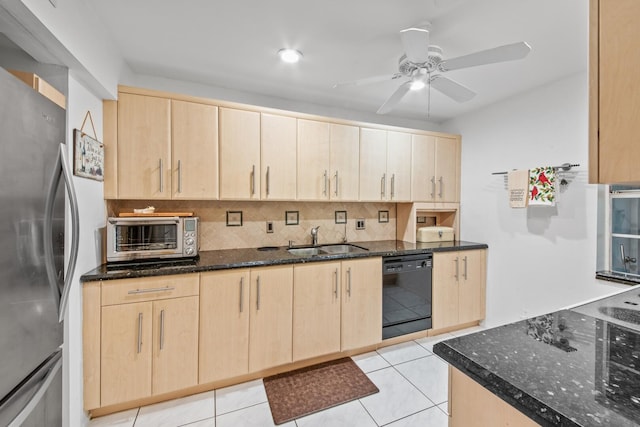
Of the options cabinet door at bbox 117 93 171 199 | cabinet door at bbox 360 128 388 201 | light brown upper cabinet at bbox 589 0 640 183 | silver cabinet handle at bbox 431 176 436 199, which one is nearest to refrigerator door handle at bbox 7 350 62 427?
cabinet door at bbox 117 93 171 199

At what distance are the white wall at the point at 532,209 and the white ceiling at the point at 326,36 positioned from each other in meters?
0.31

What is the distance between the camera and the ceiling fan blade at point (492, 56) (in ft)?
4.77

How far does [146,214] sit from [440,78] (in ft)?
7.61

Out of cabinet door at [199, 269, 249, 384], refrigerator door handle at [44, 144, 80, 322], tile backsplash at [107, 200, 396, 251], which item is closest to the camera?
refrigerator door handle at [44, 144, 80, 322]

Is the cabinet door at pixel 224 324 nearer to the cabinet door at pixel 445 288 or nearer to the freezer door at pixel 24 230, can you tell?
the freezer door at pixel 24 230

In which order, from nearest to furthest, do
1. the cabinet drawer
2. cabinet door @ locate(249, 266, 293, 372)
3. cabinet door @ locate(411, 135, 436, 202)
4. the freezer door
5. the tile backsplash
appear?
the freezer door, the cabinet drawer, cabinet door @ locate(249, 266, 293, 372), the tile backsplash, cabinet door @ locate(411, 135, 436, 202)

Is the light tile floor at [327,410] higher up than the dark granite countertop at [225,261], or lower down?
lower down

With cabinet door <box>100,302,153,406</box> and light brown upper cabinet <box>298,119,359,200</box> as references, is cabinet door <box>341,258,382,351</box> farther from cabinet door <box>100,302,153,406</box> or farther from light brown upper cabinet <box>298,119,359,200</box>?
cabinet door <box>100,302,153,406</box>

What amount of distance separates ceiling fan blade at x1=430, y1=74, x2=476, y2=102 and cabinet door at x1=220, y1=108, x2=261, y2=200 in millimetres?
1448

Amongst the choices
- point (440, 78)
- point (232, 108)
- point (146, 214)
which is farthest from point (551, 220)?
point (146, 214)

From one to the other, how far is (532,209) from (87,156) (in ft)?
12.0

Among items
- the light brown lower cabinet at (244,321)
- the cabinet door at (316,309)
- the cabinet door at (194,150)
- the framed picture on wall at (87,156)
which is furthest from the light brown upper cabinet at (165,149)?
the cabinet door at (316,309)

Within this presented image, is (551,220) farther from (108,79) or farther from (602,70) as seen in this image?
(108,79)

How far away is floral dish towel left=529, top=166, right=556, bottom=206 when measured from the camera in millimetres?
2430
